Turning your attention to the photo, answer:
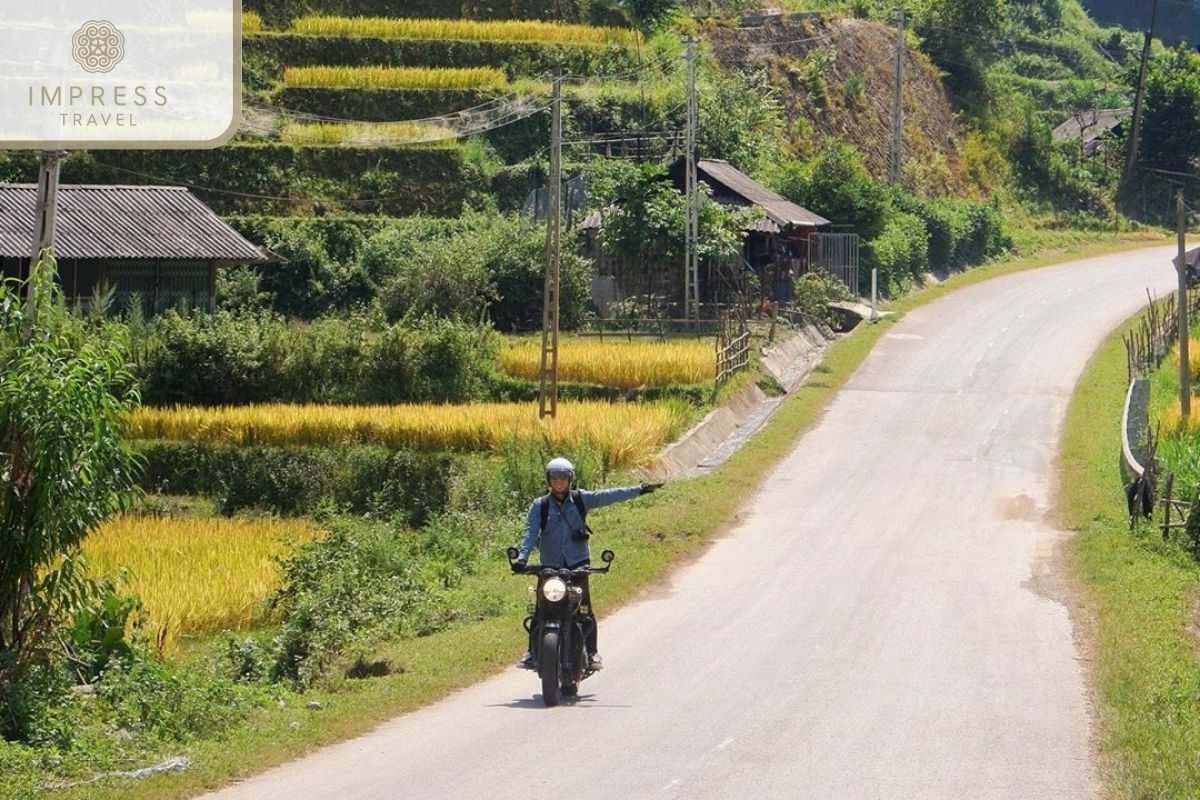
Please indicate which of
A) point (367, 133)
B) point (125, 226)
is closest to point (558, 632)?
point (125, 226)

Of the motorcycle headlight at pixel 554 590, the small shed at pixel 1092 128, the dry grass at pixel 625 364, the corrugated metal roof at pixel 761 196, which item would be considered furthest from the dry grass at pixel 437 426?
the small shed at pixel 1092 128

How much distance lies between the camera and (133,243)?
43656 millimetres

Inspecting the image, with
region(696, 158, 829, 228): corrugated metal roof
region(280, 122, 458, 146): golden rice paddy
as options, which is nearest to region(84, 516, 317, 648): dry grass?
region(696, 158, 829, 228): corrugated metal roof

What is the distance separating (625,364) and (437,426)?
656 cm

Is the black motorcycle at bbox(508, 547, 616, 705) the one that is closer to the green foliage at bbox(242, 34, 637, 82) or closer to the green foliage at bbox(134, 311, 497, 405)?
the green foliage at bbox(134, 311, 497, 405)

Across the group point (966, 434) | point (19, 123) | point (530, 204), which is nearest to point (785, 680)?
point (19, 123)

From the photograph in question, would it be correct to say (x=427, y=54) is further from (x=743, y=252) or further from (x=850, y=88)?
(x=850, y=88)

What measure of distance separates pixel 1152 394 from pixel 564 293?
1674cm

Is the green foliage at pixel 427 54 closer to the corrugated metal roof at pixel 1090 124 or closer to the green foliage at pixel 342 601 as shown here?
the corrugated metal roof at pixel 1090 124

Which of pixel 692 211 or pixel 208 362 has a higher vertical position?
pixel 692 211

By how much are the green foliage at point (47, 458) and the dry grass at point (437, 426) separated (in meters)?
15.7

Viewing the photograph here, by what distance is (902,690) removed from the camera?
14.6m

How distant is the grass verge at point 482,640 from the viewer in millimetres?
11953

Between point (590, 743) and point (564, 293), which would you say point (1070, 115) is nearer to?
point (564, 293)
